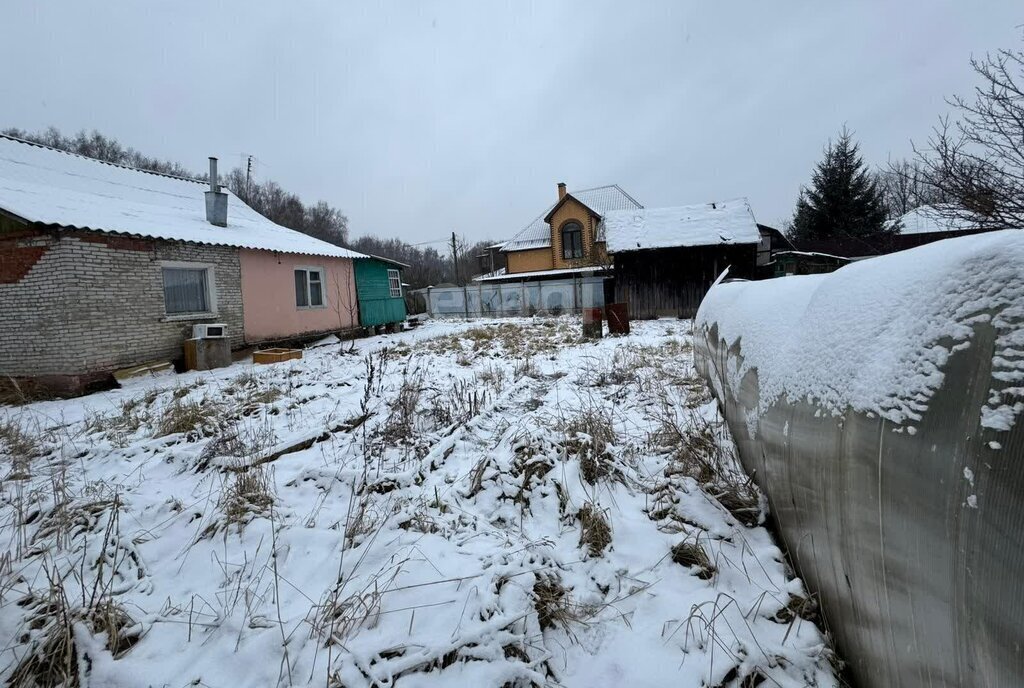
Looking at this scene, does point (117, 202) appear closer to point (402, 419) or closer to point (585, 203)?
point (402, 419)

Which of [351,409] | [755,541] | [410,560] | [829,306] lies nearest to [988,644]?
[829,306]

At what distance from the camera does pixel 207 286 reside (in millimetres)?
9859

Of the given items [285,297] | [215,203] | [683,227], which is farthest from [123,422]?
[683,227]

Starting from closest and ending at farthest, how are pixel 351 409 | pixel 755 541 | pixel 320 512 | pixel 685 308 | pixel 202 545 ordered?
1. pixel 755 541
2. pixel 202 545
3. pixel 320 512
4. pixel 351 409
5. pixel 685 308

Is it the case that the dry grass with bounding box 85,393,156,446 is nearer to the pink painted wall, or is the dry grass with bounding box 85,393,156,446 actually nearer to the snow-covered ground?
the snow-covered ground

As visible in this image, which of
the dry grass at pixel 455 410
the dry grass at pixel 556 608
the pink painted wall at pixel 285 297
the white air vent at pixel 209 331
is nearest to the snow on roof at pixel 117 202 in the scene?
the pink painted wall at pixel 285 297

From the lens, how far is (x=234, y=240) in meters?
10.5

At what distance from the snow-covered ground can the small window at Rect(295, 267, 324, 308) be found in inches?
359

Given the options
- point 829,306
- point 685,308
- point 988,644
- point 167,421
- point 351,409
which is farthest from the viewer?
point 685,308

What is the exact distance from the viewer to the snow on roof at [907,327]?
2.50 feet

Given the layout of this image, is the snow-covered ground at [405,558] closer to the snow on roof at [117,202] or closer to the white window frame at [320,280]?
the snow on roof at [117,202]

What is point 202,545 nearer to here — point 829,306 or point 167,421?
point 167,421

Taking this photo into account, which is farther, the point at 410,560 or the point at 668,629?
the point at 410,560

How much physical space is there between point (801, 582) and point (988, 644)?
1001 millimetres
